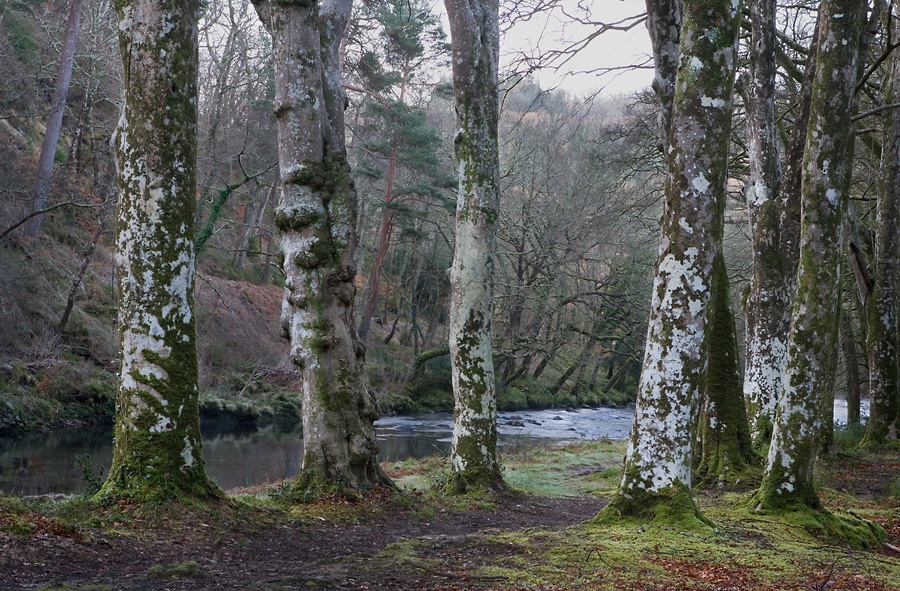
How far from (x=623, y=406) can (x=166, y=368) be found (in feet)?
A: 115

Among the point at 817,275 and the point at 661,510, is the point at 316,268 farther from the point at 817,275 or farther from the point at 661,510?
the point at 817,275

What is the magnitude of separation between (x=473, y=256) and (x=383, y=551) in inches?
207

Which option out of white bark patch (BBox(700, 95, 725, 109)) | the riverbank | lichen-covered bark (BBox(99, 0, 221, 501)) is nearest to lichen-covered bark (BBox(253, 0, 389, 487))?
lichen-covered bark (BBox(99, 0, 221, 501))

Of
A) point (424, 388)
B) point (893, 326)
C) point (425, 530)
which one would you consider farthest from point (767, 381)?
point (424, 388)

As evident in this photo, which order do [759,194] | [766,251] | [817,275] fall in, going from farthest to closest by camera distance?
[759,194] < [766,251] < [817,275]

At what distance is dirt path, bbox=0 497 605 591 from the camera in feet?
13.3

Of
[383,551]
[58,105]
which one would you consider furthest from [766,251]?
[58,105]

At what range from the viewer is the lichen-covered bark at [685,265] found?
5.79 meters

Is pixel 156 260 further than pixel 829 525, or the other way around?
pixel 829 525

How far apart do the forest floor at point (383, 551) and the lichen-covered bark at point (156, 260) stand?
438mm

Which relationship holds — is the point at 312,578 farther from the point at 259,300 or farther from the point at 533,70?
the point at 259,300

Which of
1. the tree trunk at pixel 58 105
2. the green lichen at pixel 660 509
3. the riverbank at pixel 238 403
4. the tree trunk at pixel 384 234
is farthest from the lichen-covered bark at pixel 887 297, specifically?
the tree trunk at pixel 58 105

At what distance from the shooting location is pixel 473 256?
964 centimetres

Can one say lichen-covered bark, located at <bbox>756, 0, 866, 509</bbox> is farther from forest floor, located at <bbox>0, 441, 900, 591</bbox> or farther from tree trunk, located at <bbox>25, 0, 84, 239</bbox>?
tree trunk, located at <bbox>25, 0, 84, 239</bbox>
